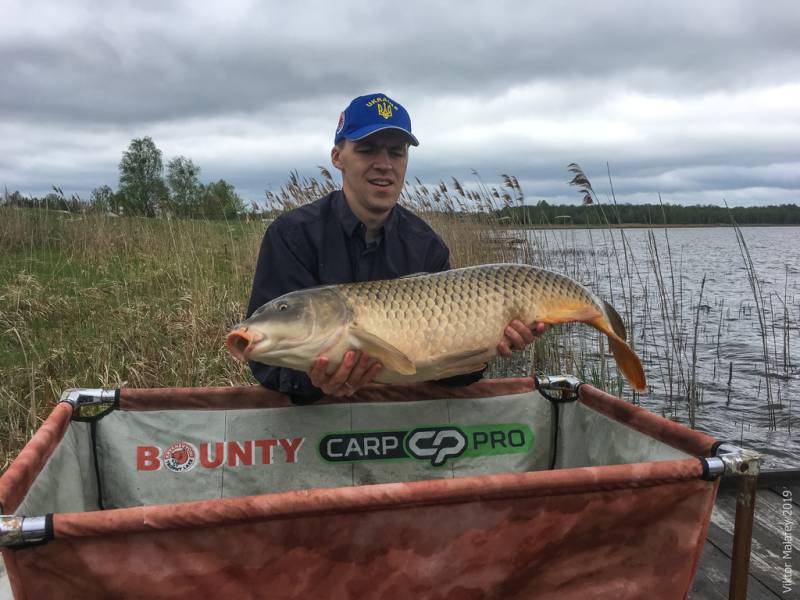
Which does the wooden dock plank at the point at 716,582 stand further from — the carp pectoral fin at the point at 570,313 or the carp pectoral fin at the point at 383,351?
the carp pectoral fin at the point at 383,351

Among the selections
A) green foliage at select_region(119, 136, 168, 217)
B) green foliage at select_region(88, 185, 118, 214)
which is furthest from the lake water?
green foliage at select_region(119, 136, 168, 217)

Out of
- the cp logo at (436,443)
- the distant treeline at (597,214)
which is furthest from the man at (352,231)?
the distant treeline at (597,214)

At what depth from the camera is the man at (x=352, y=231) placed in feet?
6.02

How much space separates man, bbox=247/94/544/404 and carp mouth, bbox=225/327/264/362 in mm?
342

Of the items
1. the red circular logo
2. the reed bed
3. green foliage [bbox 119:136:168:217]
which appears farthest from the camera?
green foliage [bbox 119:136:168:217]

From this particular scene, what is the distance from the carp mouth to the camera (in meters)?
1.34

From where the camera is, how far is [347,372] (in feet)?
4.81

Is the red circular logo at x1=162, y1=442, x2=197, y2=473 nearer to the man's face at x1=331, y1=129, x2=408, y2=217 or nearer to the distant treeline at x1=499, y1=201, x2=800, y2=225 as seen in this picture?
the man's face at x1=331, y1=129, x2=408, y2=217

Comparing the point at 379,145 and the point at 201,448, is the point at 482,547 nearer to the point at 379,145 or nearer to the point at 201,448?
the point at 201,448

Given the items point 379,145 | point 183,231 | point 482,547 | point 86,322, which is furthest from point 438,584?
point 183,231

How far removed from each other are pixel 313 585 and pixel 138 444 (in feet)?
2.77

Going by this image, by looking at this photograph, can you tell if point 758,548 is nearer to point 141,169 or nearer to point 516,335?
point 516,335

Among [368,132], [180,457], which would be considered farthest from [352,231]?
[180,457]

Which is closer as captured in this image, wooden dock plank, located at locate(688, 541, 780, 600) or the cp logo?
wooden dock plank, located at locate(688, 541, 780, 600)
